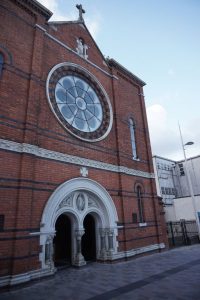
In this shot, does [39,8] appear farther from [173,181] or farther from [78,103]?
[173,181]

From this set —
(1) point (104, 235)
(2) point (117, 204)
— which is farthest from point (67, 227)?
(2) point (117, 204)

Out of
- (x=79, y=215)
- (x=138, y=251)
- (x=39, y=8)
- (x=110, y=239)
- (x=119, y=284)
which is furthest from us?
(x=138, y=251)

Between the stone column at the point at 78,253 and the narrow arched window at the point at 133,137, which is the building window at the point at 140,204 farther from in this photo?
the stone column at the point at 78,253

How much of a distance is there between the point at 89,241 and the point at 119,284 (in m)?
4.48

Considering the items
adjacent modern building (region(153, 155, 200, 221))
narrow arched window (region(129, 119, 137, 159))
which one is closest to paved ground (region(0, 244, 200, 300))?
narrow arched window (region(129, 119, 137, 159))

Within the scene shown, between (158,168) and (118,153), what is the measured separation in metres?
17.7

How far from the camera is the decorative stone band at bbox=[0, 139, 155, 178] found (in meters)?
7.62

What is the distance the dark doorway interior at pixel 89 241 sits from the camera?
10633 mm

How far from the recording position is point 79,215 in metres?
9.35

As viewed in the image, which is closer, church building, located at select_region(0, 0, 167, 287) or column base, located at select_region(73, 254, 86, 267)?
church building, located at select_region(0, 0, 167, 287)

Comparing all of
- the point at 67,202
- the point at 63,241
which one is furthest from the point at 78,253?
the point at 63,241

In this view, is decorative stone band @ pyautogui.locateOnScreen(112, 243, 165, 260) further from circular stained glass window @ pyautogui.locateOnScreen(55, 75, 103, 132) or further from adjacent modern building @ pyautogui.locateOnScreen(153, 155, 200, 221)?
adjacent modern building @ pyautogui.locateOnScreen(153, 155, 200, 221)

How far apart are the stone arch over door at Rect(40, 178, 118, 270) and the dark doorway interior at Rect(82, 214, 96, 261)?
1.30 feet

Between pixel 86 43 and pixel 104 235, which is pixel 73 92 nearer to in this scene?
pixel 86 43
